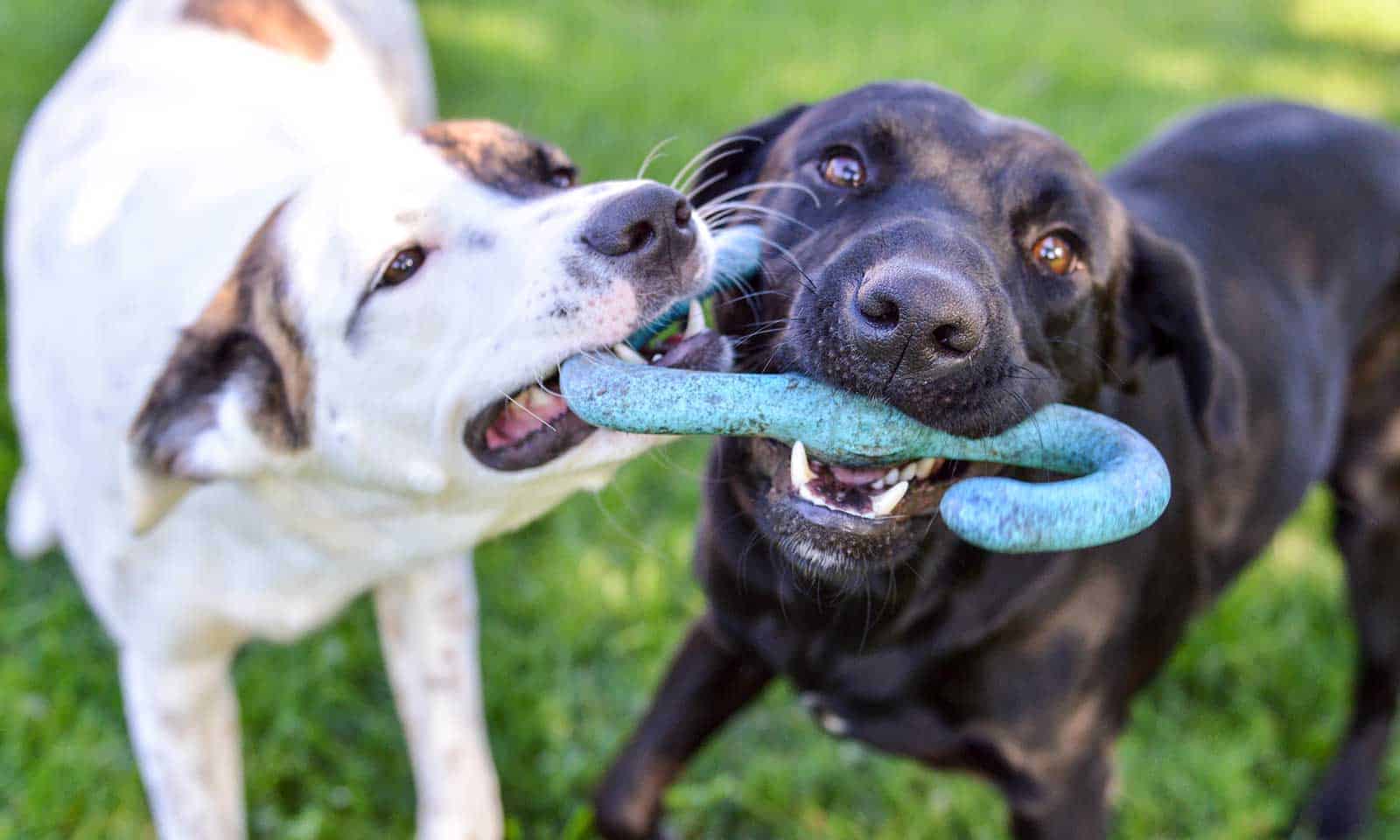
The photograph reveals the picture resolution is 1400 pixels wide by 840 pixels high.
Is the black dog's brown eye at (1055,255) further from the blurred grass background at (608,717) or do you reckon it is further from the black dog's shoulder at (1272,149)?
the black dog's shoulder at (1272,149)

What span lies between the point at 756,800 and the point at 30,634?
2088mm

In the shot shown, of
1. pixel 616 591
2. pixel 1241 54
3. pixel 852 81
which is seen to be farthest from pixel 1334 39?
pixel 616 591

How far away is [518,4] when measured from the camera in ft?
25.9

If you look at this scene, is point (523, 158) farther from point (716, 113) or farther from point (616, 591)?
point (716, 113)

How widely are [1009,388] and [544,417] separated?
0.82 meters

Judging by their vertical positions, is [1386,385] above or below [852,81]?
above

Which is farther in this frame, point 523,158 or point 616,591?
point 616,591

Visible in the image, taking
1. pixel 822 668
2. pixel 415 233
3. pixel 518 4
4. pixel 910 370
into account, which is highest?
pixel 910 370

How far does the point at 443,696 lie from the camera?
9.92 ft

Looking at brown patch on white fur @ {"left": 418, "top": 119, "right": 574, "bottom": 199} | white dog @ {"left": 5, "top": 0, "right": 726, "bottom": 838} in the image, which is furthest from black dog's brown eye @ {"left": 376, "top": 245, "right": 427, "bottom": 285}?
brown patch on white fur @ {"left": 418, "top": 119, "right": 574, "bottom": 199}

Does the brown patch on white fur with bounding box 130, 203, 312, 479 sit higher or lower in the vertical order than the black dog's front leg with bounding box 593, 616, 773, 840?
higher

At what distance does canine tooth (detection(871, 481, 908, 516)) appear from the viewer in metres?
2.08

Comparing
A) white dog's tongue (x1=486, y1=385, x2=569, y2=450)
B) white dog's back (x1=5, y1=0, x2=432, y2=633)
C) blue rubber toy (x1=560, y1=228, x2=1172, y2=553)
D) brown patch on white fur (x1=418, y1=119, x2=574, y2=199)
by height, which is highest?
blue rubber toy (x1=560, y1=228, x2=1172, y2=553)

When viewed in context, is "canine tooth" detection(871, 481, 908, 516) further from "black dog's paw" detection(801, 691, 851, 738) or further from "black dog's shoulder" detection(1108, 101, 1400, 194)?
"black dog's shoulder" detection(1108, 101, 1400, 194)
